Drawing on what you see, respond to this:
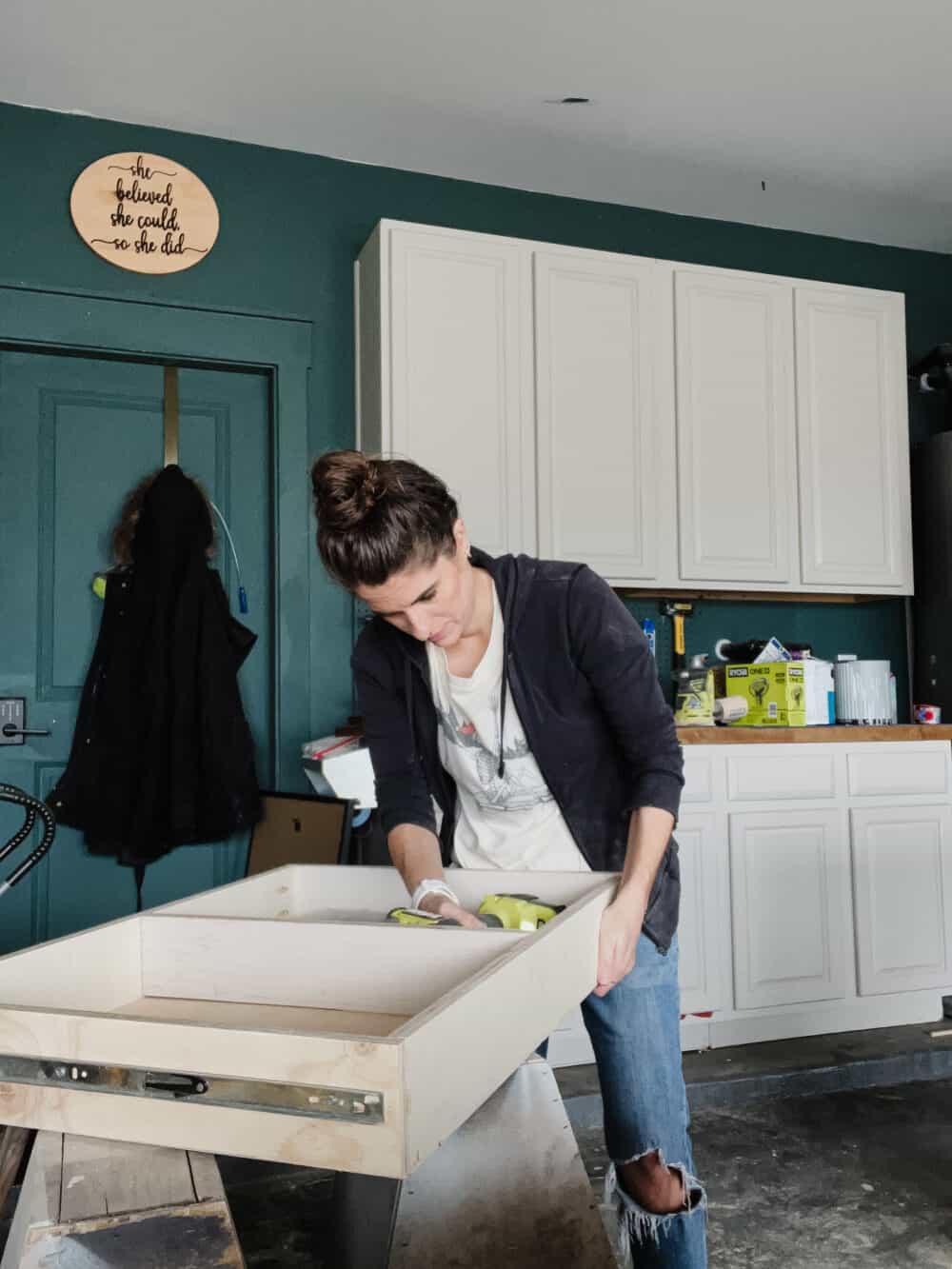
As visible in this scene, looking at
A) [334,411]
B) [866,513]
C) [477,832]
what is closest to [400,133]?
[334,411]

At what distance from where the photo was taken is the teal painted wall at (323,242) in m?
2.97

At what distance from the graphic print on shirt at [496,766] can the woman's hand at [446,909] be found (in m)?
0.20

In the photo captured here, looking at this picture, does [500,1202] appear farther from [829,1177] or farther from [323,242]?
[323,242]

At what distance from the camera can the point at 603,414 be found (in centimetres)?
318

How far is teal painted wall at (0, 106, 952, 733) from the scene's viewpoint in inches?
117

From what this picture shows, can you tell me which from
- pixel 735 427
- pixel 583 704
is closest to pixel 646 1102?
pixel 583 704

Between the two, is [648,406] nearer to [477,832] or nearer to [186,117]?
[186,117]

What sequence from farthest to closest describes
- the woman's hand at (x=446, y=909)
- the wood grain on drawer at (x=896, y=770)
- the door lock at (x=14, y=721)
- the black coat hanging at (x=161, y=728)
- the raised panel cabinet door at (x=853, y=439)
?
the raised panel cabinet door at (x=853, y=439), the wood grain on drawer at (x=896, y=770), the door lock at (x=14, y=721), the black coat hanging at (x=161, y=728), the woman's hand at (x=446, y=909)

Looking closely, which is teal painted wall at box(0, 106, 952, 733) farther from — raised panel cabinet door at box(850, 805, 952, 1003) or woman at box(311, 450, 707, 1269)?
woman at box(311, 450, 707, 1269)

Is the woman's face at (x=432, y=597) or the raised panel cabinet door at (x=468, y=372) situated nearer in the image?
the woman's face at (x=432, y=597)

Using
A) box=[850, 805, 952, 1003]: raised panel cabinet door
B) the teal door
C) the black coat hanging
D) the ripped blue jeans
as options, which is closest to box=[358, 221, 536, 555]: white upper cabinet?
the teal door

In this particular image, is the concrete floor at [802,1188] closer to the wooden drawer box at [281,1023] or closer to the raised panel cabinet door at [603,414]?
the wooden drawer box at [281,1023]

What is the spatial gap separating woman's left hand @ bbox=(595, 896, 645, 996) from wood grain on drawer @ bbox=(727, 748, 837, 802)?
1.76 meters

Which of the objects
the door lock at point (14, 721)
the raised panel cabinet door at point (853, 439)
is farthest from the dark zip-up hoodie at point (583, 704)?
the raised panel cabinet door at point (853, 439)
